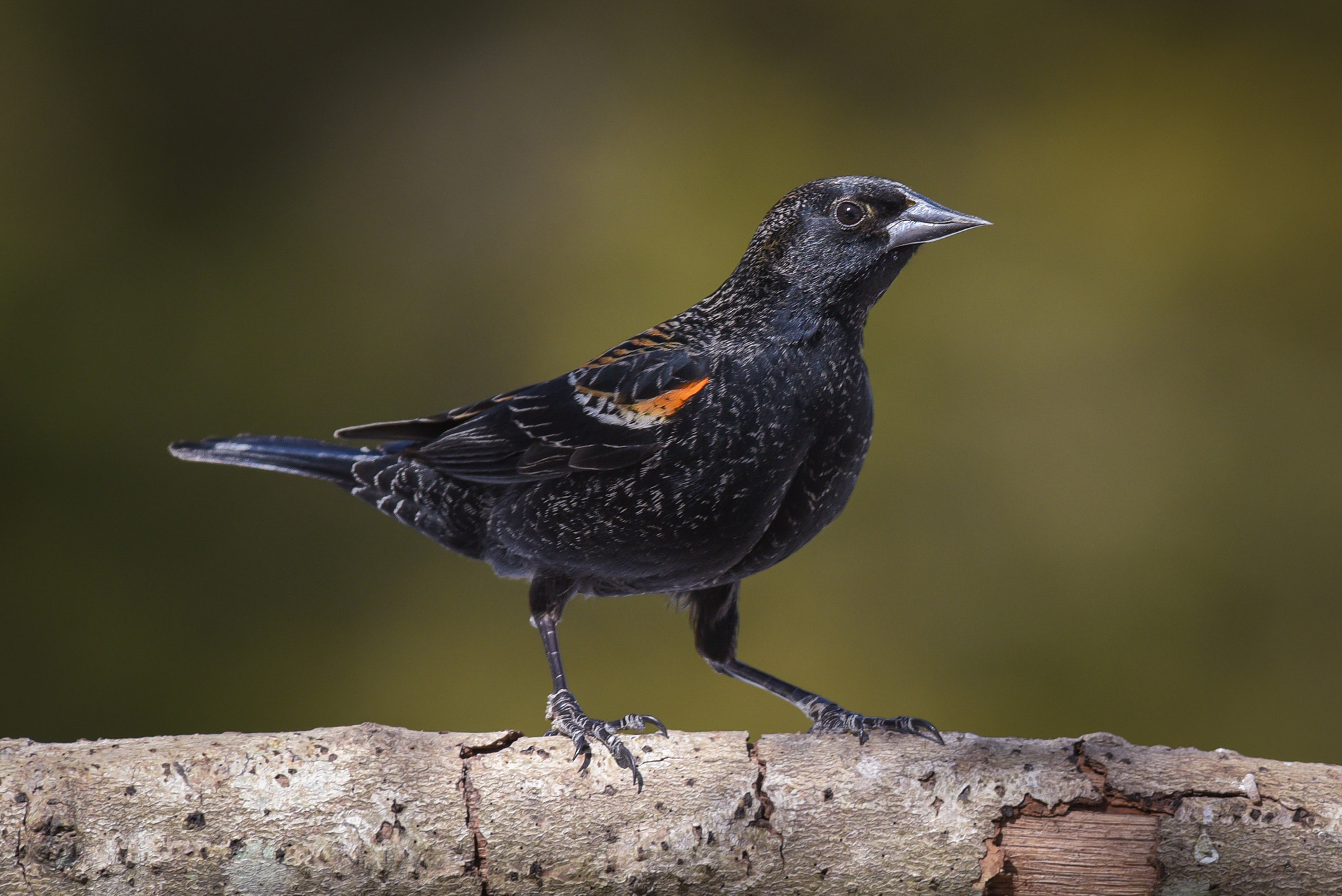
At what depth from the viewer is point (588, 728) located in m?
3.01

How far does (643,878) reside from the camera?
276 centimetres

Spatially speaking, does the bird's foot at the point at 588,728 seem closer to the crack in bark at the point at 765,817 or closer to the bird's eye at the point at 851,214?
the crack in bark at the point at 765,817

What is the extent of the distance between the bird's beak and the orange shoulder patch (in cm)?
63

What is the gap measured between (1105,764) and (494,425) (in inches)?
73.8

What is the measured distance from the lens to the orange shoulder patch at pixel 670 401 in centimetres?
311

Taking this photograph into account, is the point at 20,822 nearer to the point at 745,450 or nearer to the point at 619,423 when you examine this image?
the point at 619,423


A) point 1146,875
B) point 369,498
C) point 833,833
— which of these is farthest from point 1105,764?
point 369,498

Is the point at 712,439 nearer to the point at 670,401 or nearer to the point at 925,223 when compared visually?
the point at 670,401

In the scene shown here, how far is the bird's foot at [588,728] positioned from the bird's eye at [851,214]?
54.8 inches

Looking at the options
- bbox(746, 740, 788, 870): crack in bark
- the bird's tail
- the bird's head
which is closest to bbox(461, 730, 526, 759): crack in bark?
bbox(746, 740, 788, 870): crack in bark

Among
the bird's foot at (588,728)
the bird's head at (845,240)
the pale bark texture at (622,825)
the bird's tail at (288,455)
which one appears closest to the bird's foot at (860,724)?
the pale bark texture at (622,825)

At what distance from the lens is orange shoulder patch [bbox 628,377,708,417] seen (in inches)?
122

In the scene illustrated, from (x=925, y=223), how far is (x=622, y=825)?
167cm

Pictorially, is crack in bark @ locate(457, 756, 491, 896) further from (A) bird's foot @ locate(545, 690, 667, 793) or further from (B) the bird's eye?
(B) the bird's eye
